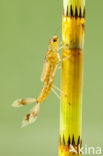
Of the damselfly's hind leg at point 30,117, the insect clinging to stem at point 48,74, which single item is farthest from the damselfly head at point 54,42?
the damselfly's hind leg at point 30,117

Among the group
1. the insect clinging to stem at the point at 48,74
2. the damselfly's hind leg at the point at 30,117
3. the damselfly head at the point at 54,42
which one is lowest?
the damselfly's hind leg at the point at 30,117

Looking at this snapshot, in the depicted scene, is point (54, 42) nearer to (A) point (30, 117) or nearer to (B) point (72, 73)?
(B) point (72, 73)

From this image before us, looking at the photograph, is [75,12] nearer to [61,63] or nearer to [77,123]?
[61,63]

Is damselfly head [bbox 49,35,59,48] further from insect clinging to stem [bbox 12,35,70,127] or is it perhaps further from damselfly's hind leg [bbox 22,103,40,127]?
damselfly's hind leg [bbox 22,103,40,127]

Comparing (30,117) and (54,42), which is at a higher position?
(54,42)

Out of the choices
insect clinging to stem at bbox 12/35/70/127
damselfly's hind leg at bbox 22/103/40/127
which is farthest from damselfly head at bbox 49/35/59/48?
damselfly's hind leg at bbox 22/103/40/127

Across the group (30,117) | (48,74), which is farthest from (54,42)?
(30,117)

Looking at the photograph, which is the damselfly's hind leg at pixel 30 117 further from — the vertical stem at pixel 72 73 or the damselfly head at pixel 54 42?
the damselfly head at pixel 54 42

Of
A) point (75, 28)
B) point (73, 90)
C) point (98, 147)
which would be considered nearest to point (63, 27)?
point (75, 28)
